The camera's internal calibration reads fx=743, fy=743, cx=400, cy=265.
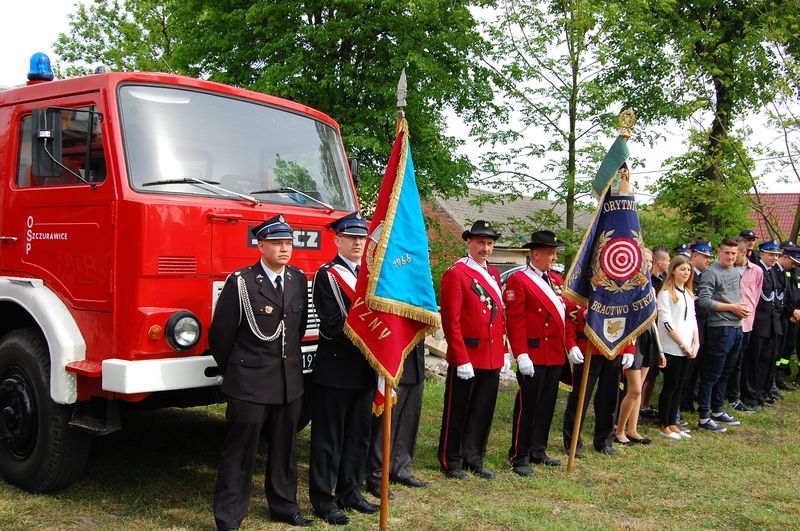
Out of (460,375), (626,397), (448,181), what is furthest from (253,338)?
(448,181)

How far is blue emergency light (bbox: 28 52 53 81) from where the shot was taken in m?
5.51

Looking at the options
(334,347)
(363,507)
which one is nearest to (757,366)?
(363,507)

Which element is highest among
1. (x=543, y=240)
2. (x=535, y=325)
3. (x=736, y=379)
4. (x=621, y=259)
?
(x=543, y=240)

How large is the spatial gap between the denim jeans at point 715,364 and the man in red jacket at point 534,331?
2.76m

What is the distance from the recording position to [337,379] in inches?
189

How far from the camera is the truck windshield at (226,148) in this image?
4.72 meters

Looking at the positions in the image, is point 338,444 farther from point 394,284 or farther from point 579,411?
point 579,411

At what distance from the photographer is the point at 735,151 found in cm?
1174

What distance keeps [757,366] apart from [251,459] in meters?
7.40

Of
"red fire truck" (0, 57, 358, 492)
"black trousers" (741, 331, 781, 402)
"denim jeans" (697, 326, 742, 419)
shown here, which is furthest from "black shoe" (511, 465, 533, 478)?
"black trousers" (741, 331, 781, 402)

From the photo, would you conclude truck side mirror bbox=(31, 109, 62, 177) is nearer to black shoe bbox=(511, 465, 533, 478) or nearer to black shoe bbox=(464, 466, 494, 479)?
black shoe bbox=(464, 466, 494, 479)

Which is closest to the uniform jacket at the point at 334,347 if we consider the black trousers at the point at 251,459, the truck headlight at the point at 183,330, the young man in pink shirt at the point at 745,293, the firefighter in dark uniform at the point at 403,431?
the black trousers at the point at 251,459

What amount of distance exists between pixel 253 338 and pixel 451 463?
2278 mm

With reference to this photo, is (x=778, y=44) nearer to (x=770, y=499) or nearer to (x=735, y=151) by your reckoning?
(x=735, y=151)
